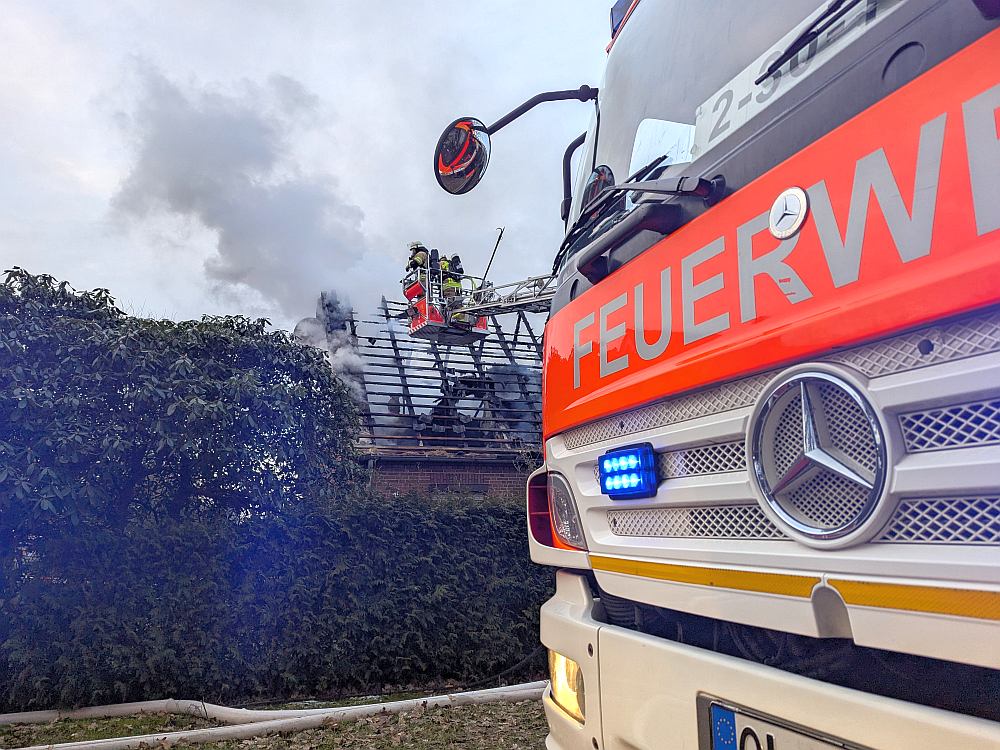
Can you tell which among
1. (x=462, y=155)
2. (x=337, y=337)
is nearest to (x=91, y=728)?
(x=462, y=155)

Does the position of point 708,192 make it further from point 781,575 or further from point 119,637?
point 119,637

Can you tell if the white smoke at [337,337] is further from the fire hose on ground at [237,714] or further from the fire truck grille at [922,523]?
the fire truck grille at [922,523]

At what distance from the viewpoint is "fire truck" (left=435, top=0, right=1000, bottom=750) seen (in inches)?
40.9

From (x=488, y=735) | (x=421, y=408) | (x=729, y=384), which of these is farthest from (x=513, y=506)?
(x=421, y=408)

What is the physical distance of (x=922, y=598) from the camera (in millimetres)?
1061

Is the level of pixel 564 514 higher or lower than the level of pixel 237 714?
higher

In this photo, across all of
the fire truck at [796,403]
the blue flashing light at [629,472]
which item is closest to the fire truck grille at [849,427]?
Answer: the fire truck at [796,403]

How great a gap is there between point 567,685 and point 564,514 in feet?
1.69

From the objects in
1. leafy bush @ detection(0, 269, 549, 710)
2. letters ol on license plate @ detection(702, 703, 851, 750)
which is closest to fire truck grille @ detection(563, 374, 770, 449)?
letters ol on license plate @ detection(702, 703, 851, 750)

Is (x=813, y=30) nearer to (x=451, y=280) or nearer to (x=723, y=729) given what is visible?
(x=723, y=729)

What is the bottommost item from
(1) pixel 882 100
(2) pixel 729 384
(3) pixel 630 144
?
(2) pixel 729 384

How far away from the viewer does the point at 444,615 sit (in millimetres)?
6355

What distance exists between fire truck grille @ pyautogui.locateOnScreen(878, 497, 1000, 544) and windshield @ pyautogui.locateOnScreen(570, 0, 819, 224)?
1182mm

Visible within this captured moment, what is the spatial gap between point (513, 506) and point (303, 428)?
232cm
